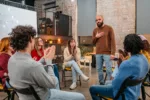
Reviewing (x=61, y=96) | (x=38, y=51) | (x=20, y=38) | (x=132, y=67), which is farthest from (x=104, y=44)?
(x=20, y=38)

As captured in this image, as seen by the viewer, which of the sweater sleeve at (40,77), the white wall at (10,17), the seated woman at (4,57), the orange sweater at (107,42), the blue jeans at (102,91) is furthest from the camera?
the white wall at (10,17)

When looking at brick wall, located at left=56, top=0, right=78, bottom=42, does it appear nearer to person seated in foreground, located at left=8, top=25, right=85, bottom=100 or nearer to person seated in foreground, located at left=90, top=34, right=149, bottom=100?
person seated in foreground, located at left=90, top=34, right=149, bottom=100

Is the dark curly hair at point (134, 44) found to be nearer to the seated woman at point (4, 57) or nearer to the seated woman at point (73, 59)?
the seated woman at point (4, 57)

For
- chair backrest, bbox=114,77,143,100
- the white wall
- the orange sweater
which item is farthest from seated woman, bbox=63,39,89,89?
chair backrest, bbox=114,77,143,100

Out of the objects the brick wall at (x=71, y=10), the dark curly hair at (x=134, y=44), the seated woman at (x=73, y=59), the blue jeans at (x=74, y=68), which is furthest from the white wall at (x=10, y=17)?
the dark curly hair at (x=134, y=44)

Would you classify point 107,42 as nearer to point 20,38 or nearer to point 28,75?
point 20,38

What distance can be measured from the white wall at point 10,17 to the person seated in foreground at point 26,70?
431cm

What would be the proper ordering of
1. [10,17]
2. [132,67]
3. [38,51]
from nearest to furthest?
1. [132,67]
2. [38,51]
3. [10,17]

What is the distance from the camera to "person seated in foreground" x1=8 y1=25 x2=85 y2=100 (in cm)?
176

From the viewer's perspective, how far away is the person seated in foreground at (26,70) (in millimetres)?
1764

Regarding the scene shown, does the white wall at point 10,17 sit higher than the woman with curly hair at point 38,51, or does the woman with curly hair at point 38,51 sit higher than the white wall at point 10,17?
the white wall at point 10,17

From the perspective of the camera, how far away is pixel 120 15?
24.7ft

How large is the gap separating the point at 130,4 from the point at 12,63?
20.2 ft

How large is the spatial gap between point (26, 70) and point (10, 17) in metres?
4.84
